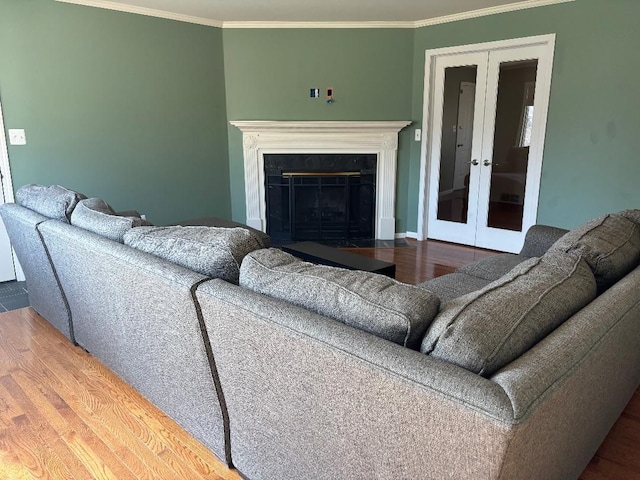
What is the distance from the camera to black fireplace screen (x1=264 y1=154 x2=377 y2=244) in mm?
5352

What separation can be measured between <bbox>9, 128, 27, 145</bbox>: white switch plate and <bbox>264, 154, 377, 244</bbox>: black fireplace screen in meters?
2.36

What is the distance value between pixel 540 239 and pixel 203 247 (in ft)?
7.13

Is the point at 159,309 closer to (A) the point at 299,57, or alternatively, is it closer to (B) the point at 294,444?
(B) the point at 294,444

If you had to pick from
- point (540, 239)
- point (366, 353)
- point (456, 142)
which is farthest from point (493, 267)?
point (456, 142)

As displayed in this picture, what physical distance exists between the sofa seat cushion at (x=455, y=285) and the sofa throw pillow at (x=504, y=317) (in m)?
0.88

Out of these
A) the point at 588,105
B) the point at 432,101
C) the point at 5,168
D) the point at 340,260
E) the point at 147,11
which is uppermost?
the point at 147,11

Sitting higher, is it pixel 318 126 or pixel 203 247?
pixel 318 126

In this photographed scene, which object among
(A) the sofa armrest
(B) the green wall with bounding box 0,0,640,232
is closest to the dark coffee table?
(A) the sofa armrest

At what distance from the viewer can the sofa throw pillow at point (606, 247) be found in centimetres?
181

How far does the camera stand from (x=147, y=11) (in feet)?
14.5

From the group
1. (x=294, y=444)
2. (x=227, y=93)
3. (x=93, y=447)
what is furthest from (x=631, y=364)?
(x=227, y=93)

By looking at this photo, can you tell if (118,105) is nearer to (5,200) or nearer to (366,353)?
(5,200)

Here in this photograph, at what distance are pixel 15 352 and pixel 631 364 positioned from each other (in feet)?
10.4

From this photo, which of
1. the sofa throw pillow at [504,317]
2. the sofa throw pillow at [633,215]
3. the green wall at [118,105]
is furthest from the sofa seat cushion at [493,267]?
the green wall at [118,105]
